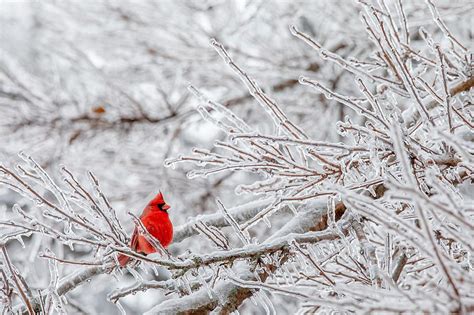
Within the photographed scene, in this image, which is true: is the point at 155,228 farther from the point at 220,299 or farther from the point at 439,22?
the point at 439,22

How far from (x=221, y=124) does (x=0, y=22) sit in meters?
6.21

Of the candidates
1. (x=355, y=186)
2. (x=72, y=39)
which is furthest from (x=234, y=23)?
(x=355, y=186)

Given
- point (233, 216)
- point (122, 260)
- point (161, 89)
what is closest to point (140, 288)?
point (122, 260)

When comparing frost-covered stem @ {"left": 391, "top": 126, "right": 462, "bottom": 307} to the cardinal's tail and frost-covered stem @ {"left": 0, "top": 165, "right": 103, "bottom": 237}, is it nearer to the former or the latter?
frost-covered stem @ {"left": 0, "top": 165, "right": 103, "bottom": 237}

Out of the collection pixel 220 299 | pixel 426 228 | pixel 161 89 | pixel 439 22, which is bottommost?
pixel 220 299

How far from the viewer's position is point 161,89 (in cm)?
550

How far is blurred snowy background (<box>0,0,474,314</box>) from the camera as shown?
5145mm

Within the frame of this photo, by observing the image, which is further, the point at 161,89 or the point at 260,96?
the point at 161,89

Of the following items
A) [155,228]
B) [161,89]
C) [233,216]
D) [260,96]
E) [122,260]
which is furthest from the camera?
[161,89]

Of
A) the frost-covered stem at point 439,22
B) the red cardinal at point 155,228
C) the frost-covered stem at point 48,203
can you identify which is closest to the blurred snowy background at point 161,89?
the red cardinal at point 155,228

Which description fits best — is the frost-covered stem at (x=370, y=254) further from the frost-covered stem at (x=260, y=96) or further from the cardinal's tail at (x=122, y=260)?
the cardinal's tail at (x=122, y=260)

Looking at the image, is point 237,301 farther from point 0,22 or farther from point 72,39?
point 0,22

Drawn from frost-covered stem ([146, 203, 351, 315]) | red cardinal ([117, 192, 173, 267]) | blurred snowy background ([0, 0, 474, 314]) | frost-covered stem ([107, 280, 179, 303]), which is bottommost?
frost-covered stem ([146, 203, 351, 315])

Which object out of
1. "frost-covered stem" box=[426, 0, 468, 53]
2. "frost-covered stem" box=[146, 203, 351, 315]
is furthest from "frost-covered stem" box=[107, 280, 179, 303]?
"frost-covered stem" box=[426, 0, 468, 53]
